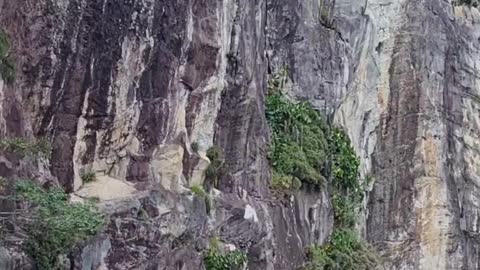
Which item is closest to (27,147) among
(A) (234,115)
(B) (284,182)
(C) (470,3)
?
(A) (234,115)

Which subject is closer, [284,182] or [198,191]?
[198,191]

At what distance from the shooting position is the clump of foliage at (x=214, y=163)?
13.1 meters

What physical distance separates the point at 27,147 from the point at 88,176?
1.38 metres

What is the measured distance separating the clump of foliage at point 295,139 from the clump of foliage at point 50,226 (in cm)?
588

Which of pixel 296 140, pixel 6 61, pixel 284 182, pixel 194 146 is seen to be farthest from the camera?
pixel 296 140

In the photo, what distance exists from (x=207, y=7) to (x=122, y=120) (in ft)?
8.61

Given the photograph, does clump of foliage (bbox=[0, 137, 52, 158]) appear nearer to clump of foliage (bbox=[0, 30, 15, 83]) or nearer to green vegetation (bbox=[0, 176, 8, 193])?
green vegetation (bbox=[0, 176, 8, 193])

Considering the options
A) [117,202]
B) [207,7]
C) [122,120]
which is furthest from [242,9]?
[117,202]

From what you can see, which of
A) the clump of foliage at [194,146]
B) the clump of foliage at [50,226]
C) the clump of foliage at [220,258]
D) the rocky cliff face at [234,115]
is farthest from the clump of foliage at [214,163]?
the clump of foliage at [50,226]

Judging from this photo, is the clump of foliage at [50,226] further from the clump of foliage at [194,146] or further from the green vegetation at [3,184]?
the clump of foliage at [194,146]

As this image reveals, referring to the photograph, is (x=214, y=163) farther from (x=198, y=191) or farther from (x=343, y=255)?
(x=343, y=255)

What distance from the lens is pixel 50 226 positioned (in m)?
9.59

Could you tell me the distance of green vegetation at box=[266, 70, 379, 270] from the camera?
15.5 metres

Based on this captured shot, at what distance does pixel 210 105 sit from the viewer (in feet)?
43.7
